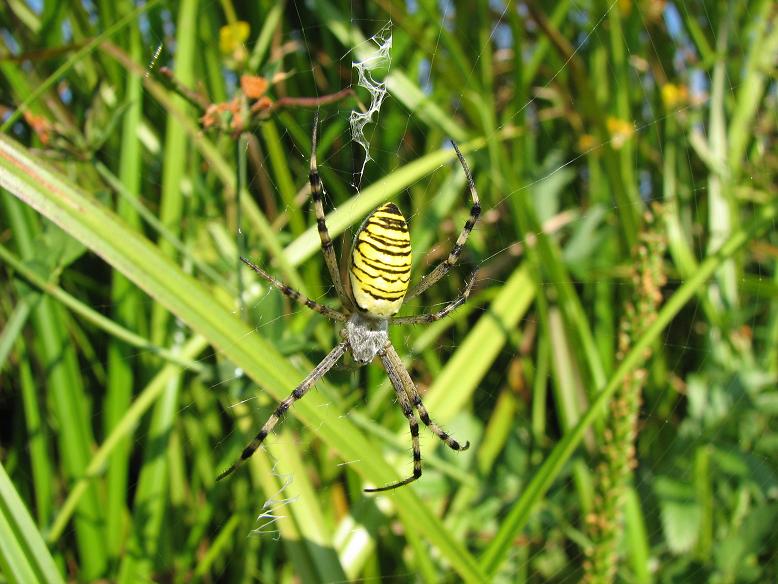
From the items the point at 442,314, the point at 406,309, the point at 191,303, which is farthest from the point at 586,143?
the point at 191,303

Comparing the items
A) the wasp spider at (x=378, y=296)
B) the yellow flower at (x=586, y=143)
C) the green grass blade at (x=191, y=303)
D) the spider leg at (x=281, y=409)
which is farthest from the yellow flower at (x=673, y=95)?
the green grass blade at (x=191, y=303)

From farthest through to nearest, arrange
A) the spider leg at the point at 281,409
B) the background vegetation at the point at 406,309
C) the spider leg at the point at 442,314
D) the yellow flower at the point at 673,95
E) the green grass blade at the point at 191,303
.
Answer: the yellow flower at the point at 673,95 < the spider leg at the point at 442,314 < the spider leg at the point at 281,409 < the background vegetation at the point at 406,309 < the green grass blade at the point at 191,303

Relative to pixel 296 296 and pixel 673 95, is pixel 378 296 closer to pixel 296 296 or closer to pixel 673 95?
pixel 296 296

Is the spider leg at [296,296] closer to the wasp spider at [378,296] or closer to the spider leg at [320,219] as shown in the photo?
the wasp spider at [378,296]

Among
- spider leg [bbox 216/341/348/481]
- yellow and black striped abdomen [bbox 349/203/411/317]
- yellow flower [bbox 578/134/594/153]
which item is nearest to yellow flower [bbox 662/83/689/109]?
yellow flower [bbox 578/134/594/153]

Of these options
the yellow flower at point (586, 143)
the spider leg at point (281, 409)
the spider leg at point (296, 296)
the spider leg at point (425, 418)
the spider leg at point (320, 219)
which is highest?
the yellow flower at point (586, 143)

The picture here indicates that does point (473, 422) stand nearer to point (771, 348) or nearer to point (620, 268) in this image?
point (620, 268)

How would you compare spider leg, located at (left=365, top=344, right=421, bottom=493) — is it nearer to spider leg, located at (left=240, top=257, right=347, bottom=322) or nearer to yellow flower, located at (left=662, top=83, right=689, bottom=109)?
spider leg, located at (left=240, top=257, right=347, bottom=322)
